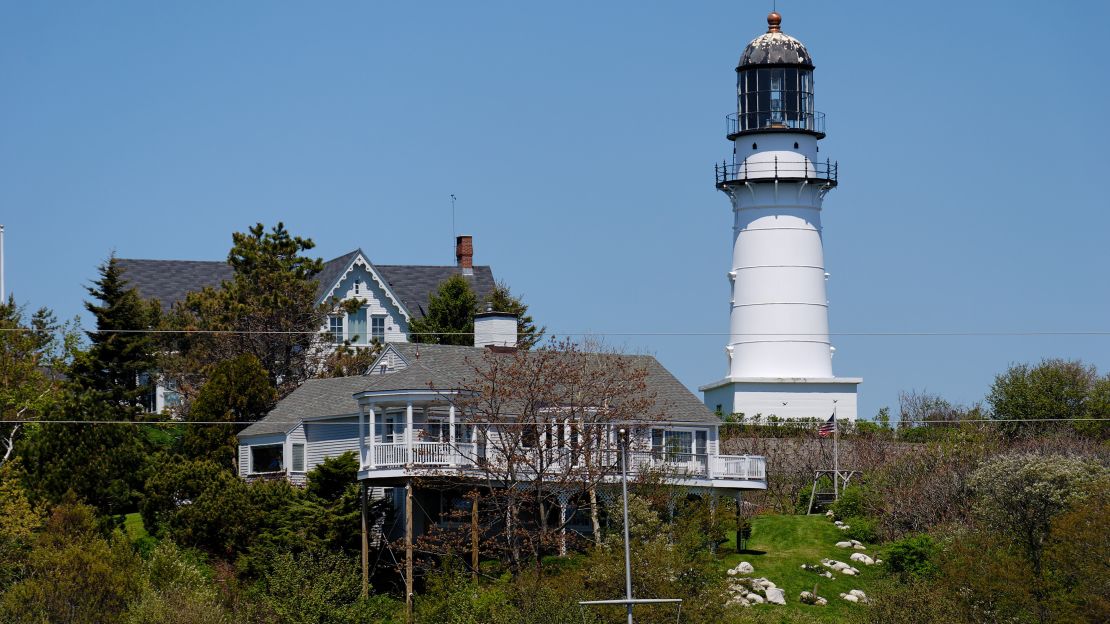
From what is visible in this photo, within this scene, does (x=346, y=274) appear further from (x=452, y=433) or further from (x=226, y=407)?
(x=452, y=433)

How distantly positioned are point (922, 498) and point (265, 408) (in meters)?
20.9

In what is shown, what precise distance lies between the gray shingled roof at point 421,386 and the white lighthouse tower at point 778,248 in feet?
40.6

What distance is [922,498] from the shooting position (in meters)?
60.5

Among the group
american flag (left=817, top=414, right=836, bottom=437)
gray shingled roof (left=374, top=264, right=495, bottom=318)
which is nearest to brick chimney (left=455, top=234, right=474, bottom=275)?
gray shingled roof (left=374, top=264, right=495, bottom=318)

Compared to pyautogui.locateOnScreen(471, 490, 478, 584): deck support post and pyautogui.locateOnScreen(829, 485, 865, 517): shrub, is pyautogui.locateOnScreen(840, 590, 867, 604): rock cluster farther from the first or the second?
pyautogui.locateOnScreen(471, 490, 478, 584): deck support post

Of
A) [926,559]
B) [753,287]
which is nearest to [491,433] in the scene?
[926,559]

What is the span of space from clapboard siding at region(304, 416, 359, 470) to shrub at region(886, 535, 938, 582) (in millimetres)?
15920

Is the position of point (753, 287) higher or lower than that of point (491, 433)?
higher

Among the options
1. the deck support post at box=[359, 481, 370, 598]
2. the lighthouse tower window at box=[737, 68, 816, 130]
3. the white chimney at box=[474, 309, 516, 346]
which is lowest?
the deck support post at box=[359, 481, 370, 598]

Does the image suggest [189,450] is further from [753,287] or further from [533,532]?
[753,287]

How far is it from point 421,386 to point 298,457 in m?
6.28

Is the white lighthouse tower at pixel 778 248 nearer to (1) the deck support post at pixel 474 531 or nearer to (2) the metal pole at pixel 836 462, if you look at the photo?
(2) the metal pole at pixel 836 462

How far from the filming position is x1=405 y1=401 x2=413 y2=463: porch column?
52906mm

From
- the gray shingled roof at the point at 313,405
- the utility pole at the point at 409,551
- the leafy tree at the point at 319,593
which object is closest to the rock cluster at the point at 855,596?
the utility pole at the point at 409,551
